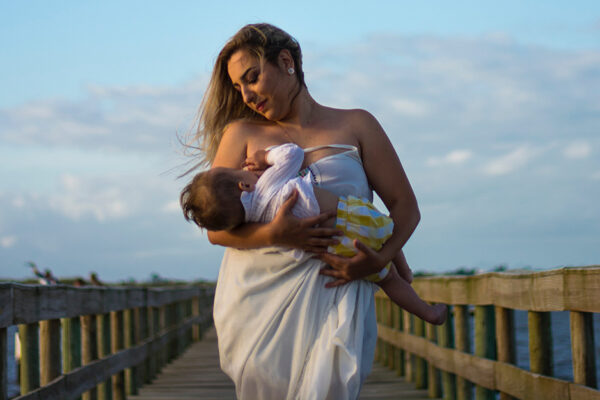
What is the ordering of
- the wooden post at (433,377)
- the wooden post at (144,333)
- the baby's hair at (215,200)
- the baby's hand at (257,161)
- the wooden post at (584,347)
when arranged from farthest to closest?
the wooden post at (144,333)
the wooden post at (433,377)
the wooden post at (584,347)
the baby's hand at (257,161)
the baby's hair at (215,200)

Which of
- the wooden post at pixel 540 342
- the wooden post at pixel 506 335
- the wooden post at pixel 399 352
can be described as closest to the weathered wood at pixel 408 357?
the wooden post at pixel 399 352

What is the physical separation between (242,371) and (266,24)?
4.08 ft

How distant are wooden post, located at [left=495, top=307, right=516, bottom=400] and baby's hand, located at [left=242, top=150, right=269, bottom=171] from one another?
2.33 m

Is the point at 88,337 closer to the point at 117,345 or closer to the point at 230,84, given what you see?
the point at 117,345

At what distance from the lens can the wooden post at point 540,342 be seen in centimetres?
409

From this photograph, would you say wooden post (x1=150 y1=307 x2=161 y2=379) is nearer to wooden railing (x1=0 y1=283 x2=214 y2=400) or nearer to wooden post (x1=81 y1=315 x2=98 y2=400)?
wooden railing (x1=0 y1=283 x2=214 y2=400)

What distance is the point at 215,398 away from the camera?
7.11 m

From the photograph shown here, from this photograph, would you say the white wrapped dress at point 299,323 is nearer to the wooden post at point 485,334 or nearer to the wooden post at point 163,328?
the wooden post at point 485,334

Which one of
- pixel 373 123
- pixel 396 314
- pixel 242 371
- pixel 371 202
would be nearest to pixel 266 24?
pixel 373 123

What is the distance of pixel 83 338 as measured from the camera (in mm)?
5531

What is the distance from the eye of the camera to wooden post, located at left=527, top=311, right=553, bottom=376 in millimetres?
4094

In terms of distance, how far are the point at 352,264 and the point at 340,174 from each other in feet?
1.04

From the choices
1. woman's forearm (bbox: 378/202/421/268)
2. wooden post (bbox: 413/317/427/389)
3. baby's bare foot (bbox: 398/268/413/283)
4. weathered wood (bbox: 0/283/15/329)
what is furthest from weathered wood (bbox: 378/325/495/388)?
weathered wood (bbox: 0/283/15/329)

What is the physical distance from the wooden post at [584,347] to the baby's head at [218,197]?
1586 mm
